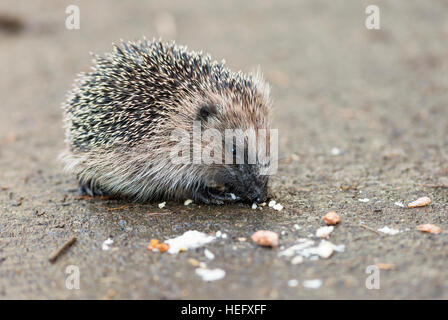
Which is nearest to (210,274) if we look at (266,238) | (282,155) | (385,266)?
(266,238)

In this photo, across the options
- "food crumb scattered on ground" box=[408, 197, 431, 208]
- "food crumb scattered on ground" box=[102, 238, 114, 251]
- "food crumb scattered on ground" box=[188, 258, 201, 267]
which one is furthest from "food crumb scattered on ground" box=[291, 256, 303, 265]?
"food crumb scattered on ground" box=[102, 238, 114, 251]

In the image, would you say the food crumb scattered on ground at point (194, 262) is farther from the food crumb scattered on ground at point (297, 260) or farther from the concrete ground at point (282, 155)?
the food crumb scattered on ground at point (297, 260)

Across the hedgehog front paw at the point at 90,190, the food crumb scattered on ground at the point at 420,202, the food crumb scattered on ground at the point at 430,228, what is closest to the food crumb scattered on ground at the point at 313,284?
the food crumb scattered on ground at the point at 430,228

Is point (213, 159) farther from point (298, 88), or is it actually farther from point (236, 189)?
point (298, 88)

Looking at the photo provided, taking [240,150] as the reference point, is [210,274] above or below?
below

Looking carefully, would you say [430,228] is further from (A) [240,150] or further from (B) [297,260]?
(A) [240,150]

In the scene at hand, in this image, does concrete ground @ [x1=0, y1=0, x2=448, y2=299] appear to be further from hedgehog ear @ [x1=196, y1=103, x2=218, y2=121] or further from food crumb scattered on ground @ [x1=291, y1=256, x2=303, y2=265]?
hedgehog ear @ [x1=196, y1=103, x2=218, y2=121]

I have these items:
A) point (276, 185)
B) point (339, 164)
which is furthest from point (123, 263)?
point (339, 164)
